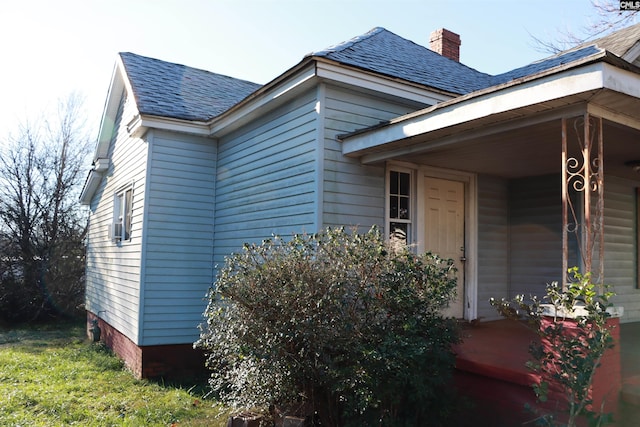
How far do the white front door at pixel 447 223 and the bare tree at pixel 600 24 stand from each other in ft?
25.2

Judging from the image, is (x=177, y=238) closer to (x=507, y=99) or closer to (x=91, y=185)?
(x=507, y=99)

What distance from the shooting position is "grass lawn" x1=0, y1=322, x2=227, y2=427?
5840 mm

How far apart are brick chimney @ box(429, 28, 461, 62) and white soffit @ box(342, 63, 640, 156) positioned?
7.14 m

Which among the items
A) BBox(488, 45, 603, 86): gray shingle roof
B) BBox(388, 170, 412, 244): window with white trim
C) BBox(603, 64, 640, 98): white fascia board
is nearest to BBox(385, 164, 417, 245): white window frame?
BBox(388, 170, 412, 244): window with white trim

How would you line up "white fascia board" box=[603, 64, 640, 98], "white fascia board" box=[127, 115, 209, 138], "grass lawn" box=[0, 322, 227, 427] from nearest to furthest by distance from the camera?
"white fascia board" box=[603, 64, 640, 98] → "grass lawn" box=[0, 322, 227, 427] → "white fascia board" box=[127, 115, 209, 138]

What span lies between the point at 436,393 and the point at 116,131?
33.0ft

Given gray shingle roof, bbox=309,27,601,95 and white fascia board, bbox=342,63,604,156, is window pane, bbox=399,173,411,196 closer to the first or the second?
white fascia board, bbox=342,63,604,156

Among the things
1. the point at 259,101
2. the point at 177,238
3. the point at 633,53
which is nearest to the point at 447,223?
the point at 259,101

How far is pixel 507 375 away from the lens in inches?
176

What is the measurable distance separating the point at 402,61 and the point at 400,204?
2621 mm

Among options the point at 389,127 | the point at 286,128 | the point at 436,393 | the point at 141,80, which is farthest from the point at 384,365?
the point at 141,80

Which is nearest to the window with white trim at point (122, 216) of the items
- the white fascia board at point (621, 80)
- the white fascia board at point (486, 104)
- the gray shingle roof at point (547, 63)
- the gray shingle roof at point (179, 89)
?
the gray shingle roof at point (179, 89)

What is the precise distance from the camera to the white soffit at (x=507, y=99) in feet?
12.1

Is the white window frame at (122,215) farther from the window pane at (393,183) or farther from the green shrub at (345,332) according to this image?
the green shrub at (345,332)
